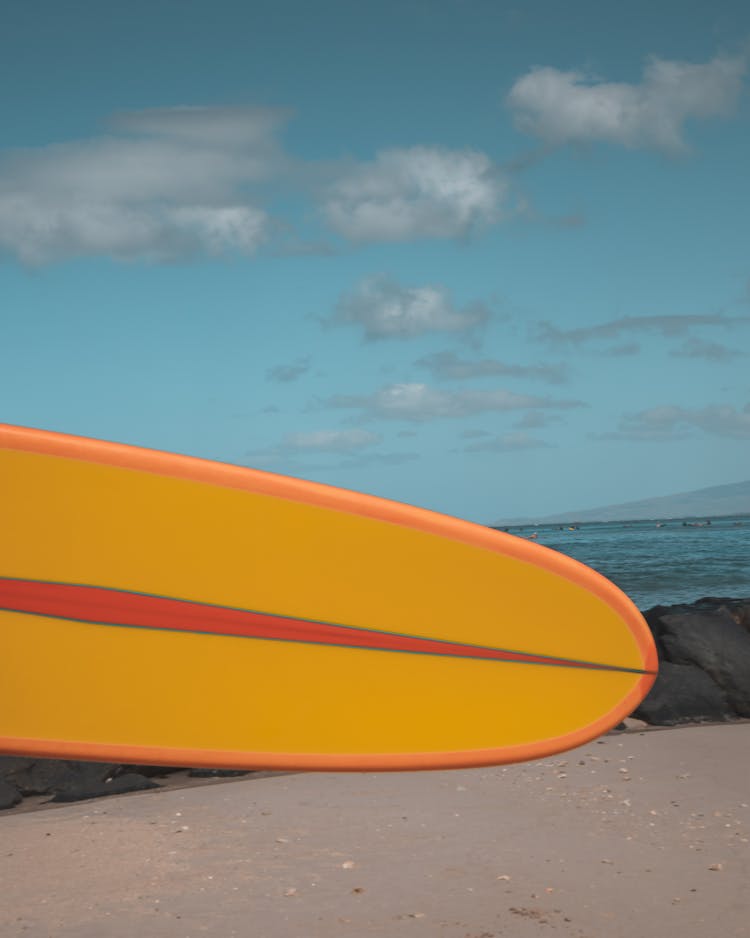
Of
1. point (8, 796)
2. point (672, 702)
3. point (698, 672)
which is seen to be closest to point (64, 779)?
point (8, 796)

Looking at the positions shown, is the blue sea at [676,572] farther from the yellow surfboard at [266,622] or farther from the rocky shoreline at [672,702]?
the yellow surfboard at [266,622]

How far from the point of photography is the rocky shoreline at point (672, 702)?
4.37 m

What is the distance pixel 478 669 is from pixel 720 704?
3.48m

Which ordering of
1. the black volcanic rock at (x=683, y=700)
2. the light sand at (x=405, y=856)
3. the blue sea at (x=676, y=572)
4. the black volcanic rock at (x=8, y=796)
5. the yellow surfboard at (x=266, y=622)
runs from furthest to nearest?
the blue sea at (x=676, y=572) < the black volcanic rock at (x=683, y=700) < the black volcanic rock at (x=8, y=796) < the light sand at (x=405, y=856) < the yellow surfboard at (x=266, y=622)

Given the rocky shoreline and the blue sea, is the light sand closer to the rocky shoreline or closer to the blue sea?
the rocky shoreline

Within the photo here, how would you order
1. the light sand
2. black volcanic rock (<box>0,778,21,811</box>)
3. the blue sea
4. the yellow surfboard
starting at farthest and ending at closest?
the blue sea
black volcanic rock (<box>0,778,21,811</box>)
the light sand
the yellow surfboard

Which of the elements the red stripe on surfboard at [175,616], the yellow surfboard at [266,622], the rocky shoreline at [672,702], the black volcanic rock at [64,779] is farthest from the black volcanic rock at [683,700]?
the red stripe on surfboard at [175,616]

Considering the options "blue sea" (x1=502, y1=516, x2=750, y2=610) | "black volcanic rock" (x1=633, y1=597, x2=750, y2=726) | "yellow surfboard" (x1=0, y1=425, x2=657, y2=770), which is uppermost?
"yellow surfboard" (x1=0, y1=425, x2=657, y2=770)

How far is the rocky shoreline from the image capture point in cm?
437

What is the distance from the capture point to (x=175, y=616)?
2.34m

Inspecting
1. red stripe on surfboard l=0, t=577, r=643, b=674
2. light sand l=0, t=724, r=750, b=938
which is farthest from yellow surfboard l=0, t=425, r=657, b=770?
light sand l=0, t=724, r=750, b=938

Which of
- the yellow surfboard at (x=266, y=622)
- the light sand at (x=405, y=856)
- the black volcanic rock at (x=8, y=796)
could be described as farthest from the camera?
the black volcanic rock at (x=8, y=796)

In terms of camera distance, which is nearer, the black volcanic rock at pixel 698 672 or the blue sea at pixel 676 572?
the black volcanic rock at pixel 698 672

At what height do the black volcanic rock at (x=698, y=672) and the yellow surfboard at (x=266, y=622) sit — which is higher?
the yellow surfboard at (x=266, y=622)
